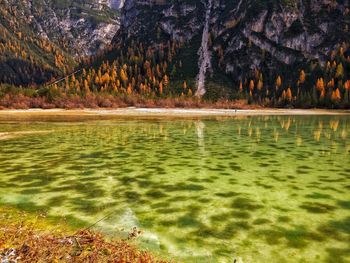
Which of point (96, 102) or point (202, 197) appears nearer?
point (202, 197)

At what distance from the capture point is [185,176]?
69.6 ft

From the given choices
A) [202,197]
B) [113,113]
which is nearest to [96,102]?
[113,113]

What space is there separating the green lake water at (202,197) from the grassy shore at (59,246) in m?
1.09

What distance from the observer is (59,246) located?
9773mm

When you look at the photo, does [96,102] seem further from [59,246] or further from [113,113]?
[59,246]

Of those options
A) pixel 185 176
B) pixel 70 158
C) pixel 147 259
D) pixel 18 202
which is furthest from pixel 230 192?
pixel 70 158

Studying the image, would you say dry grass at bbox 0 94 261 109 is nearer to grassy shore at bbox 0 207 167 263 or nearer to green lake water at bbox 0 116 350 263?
green lake water at bbox 0 116 350 263

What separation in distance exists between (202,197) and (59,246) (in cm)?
815

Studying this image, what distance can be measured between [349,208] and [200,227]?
268 inches

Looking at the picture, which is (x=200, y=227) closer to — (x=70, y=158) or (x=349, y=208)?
(x=349, y=208)

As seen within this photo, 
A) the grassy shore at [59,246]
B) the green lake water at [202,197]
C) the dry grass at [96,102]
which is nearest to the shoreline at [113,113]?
the dry grass at [96,102]

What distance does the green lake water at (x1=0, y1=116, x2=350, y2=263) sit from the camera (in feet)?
36.9

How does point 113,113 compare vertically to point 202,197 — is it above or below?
below

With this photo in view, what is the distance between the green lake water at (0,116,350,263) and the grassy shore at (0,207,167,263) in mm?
1095
